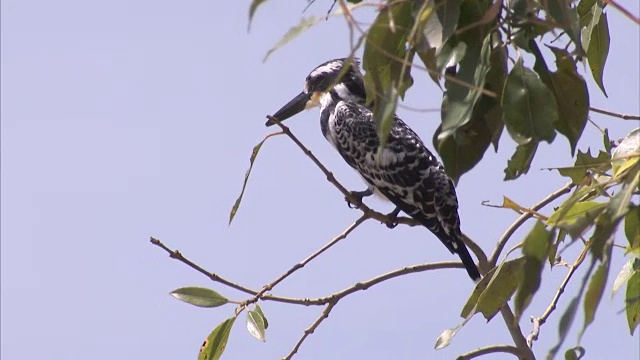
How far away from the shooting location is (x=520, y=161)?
2381 millimetres

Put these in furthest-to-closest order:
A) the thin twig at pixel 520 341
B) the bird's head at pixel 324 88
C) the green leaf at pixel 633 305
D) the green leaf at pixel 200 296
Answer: the bird's head at pixel 324 88
the green leaf at pixel 200 296
the thin twig at pixel 520 341
the green leaf at pixel 633 305

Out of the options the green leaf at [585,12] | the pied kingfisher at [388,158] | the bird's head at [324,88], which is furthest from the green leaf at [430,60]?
the bird's head at [324,88]

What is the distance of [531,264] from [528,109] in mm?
389

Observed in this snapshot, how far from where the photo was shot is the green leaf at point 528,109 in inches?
90.0

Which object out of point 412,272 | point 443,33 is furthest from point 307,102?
point 443,33

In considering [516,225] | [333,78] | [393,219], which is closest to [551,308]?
[516,225]

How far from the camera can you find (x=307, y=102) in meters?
6.39

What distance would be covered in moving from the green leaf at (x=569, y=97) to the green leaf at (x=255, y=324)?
1.12 m

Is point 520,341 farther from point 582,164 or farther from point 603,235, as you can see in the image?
point 603,235

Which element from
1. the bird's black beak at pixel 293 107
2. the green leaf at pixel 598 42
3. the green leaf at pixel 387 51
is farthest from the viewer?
the bird's black beak at pixel 293 107

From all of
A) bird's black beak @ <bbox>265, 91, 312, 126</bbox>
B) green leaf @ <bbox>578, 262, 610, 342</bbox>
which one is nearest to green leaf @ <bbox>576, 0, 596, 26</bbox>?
green leaf @ <bbox>578, 262, 610, 342</bbox>

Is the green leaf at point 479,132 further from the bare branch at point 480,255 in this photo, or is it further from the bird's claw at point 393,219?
the bird's claw at point 393,219

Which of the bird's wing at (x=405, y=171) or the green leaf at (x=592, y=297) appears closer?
the green leaf at (x=592, y=297)

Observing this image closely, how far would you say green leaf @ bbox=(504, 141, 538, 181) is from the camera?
235 centimetres
